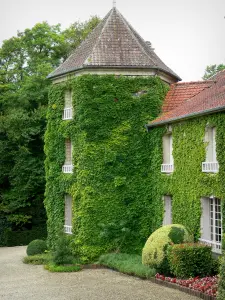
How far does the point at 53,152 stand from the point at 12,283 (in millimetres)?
8300

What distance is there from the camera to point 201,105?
790 inches

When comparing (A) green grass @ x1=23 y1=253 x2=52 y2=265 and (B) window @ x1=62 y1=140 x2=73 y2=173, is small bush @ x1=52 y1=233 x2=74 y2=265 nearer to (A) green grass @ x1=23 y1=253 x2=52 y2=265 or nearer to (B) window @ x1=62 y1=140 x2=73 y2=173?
(A) green grass @ x1=23 y1=253 x2=52 y2=265

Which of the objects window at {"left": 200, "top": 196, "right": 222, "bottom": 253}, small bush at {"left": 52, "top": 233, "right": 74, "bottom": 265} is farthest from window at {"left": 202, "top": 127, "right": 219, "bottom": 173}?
small bush at {"left": 52, "top": 233, "right": 74, "bottom": 265}

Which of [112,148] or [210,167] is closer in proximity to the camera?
[210,167]

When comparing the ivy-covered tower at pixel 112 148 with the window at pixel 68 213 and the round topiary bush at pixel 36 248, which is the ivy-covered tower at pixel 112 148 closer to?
the window at pixel 68 213

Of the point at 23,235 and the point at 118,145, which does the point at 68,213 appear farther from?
the point at 23,235

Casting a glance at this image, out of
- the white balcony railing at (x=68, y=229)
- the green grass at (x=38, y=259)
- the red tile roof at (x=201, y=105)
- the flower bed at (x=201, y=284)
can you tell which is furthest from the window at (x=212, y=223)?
the green grass at (x=38, y=259)

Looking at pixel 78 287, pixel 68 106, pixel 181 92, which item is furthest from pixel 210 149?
pixel 68 106

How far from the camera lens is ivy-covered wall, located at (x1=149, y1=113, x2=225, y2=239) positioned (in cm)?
1811

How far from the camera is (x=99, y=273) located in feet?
68.1

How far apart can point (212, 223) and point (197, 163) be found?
2421 mm

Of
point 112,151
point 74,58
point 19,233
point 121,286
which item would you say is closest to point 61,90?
point 74,58

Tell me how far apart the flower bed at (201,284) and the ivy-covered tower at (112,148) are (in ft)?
19.3

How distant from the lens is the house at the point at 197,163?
18.4 meters
